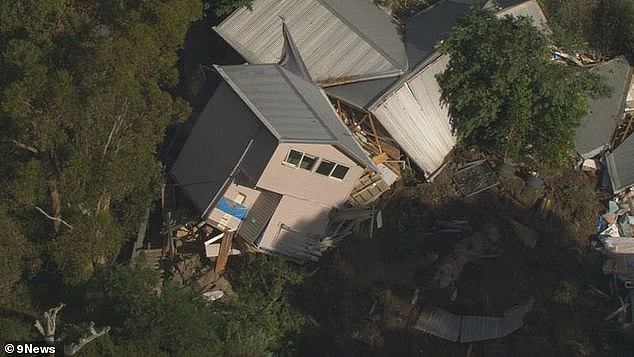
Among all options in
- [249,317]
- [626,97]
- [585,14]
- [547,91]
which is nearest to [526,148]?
[547,91]

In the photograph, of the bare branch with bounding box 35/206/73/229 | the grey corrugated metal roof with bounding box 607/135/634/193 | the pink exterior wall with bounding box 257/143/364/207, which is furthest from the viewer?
the grey corrugated metal roof with bounding box 607/135/634/193

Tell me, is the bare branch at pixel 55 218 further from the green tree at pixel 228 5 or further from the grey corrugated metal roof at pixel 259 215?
the green tree at pixel 228 5

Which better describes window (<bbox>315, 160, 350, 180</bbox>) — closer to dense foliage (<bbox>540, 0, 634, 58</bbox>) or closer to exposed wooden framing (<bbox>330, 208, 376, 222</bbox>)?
exposed wooden framing (<bbox>330, 208, 376, 222</bbox>)

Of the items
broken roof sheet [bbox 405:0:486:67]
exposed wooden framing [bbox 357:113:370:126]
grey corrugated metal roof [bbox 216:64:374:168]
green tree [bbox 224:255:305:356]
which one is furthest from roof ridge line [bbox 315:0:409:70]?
green tree [bbox 224:255:305:356]

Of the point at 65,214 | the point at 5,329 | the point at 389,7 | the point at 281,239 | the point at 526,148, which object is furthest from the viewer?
the point at 389,7

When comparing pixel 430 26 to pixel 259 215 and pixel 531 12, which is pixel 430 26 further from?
pixel 259 215

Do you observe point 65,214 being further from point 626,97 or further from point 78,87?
point 626,97

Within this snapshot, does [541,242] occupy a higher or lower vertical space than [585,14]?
lower
